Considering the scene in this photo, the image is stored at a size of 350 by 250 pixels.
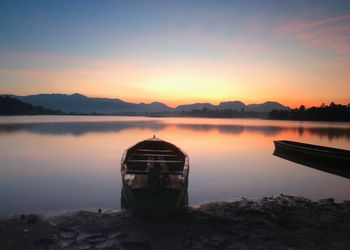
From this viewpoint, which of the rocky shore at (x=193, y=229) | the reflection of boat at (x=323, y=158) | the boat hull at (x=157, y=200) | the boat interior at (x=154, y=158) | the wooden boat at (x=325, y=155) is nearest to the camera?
the rocky shore at (x=193, y=229)

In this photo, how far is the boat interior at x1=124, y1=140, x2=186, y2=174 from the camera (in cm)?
1435

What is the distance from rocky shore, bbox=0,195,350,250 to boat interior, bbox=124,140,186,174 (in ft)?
7.11

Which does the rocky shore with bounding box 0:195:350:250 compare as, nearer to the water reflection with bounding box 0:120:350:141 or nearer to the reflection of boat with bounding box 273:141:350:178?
the reflection of boat with bounding box 273:141:350:178

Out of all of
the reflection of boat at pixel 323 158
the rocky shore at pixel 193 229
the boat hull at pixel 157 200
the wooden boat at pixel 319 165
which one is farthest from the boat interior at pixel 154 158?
Answer: the reflection of boat at pixel 323 158

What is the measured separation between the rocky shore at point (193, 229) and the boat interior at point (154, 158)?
7.11 feet

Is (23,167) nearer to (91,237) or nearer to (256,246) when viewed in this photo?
(91,237)

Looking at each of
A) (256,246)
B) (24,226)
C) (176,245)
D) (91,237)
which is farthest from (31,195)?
(256,246)

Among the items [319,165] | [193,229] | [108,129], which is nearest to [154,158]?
[193,229]

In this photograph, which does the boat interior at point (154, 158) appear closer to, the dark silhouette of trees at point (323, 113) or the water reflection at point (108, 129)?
the water reflection at point (108, 129)

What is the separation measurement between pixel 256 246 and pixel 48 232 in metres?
6.42

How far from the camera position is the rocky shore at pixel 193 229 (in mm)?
8719

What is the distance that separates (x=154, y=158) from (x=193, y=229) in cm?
860

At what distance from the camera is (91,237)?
9164mm

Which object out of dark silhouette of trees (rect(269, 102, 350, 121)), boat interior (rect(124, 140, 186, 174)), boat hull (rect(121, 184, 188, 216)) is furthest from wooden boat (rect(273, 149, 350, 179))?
dark silhouette of trees (rect(269, 102, 350, 121))
